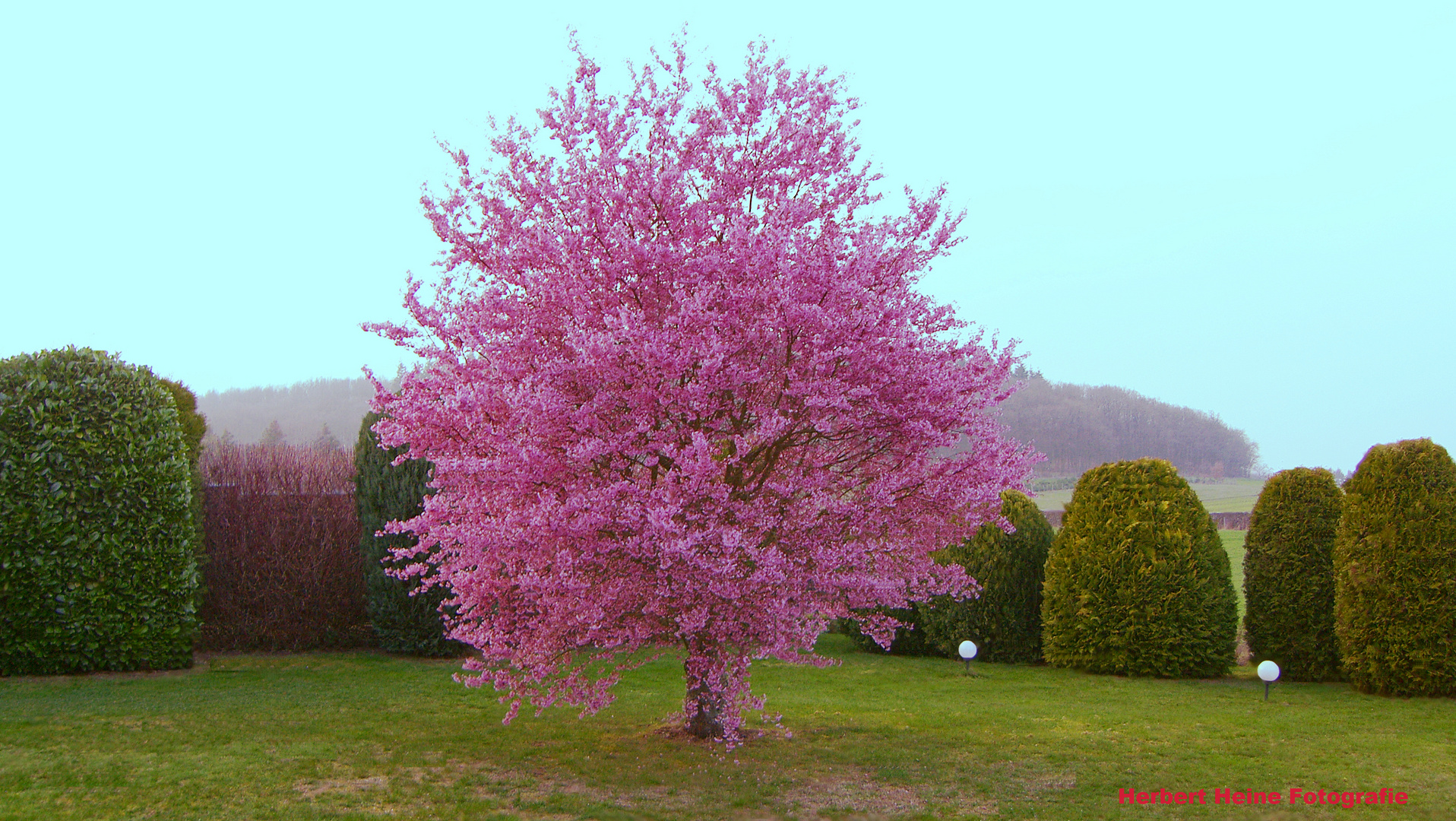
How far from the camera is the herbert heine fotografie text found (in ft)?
18.6

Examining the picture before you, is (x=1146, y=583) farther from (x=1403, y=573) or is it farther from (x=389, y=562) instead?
(x=389, y=562)

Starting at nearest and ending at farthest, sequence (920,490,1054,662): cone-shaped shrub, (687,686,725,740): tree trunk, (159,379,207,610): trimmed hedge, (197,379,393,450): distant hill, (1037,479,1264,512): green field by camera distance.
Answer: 1. (687,686,725,740): tree trunk
2. (159,379,207,610): trimmed hedge
3. (920,490,1054,662): cone-shaped shrub
4. (1037,479,1264,512): green field
5. (197,379,393,450): distant hill

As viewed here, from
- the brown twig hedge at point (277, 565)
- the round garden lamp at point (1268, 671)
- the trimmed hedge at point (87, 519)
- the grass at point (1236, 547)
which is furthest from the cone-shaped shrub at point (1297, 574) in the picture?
the grass at point (1236, 547)

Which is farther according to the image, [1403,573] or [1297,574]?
[1297,574]

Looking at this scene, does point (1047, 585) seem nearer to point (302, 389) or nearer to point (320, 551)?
point (320, 551)

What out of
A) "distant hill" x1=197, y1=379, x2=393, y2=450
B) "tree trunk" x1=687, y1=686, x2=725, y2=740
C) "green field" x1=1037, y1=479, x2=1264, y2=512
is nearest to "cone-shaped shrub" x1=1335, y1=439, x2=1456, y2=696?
"green field" x1=1037, y1=479, x2=1264, y2=512

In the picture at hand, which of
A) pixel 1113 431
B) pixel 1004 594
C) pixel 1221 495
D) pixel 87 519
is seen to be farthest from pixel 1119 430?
pixel 87 519

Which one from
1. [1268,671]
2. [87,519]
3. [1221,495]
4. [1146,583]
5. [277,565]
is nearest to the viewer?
[1268,671]

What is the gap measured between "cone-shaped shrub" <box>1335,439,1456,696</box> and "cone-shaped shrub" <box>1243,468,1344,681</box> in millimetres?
591

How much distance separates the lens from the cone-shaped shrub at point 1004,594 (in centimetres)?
1109

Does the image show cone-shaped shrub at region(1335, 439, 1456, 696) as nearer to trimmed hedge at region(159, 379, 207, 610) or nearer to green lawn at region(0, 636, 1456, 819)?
green lawn at region(0, 636, 1456, 819)

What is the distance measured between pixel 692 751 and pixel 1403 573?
686 centimetres

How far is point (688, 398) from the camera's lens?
5430 mm

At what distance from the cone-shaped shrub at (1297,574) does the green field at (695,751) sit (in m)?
0.44
